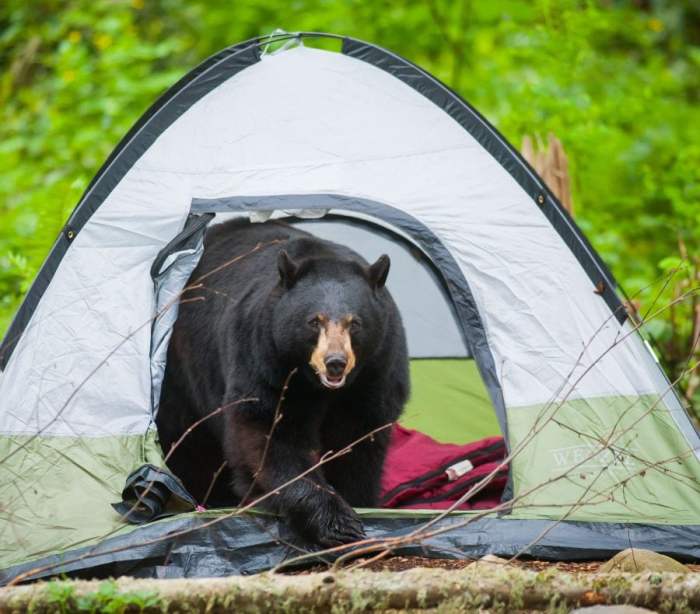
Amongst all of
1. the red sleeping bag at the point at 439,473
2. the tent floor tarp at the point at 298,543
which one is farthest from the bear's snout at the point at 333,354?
the red sleeping bag at the point at 439,473

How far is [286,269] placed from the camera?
436cm

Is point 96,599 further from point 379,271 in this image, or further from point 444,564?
point 379,271

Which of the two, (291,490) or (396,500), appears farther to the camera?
(396,500)

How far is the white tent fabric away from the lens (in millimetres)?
4621

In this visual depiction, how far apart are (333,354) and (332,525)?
71cm

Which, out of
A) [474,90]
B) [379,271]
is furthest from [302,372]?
[474,90]

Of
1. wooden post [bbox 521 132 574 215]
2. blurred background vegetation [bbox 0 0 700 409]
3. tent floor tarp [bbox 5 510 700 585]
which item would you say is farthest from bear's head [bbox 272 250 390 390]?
wooden post [bbox 521 132 574 215]

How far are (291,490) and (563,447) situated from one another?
1.20 metres

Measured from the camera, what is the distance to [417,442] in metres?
6.24

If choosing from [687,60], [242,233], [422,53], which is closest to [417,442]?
[242,233]

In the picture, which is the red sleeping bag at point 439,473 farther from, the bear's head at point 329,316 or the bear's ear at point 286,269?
the bear's ear at point 286,269

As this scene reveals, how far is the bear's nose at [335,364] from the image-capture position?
405 cm

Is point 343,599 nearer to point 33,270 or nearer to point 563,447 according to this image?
point 563,447

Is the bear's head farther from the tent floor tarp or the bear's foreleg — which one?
the tent floor tarp
